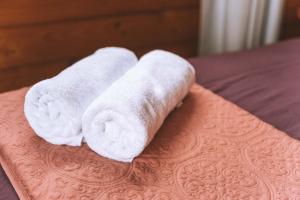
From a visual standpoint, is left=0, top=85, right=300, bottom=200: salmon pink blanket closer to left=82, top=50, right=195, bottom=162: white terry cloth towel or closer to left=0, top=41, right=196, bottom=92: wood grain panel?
left=82, top=50, right=195, bottom=162: white terry cloth towel

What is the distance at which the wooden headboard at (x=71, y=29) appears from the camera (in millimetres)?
1795

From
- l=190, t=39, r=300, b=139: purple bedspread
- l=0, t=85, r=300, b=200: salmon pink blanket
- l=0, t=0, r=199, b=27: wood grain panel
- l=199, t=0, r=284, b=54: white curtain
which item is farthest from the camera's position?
l=199, t=0, r=284, b=54: white curtain

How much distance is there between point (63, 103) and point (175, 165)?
293mm

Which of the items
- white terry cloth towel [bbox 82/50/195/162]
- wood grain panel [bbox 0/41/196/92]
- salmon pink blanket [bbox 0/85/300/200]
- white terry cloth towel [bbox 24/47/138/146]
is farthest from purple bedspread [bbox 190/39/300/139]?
wood grain panel [bbox 0/41/196/92]

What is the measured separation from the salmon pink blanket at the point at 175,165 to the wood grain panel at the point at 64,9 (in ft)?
2.76

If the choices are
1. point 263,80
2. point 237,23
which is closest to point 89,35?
point 237,23

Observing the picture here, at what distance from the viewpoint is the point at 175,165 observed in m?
0.84

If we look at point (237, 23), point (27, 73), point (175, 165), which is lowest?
point (27, 73)

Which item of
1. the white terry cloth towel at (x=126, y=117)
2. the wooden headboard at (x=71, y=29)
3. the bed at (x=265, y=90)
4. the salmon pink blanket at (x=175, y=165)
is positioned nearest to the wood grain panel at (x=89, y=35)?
the wooden headboard at (x=71, y=29)

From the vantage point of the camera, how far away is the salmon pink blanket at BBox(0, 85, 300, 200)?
0.77 metres

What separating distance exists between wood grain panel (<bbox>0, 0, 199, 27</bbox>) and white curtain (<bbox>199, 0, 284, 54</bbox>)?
0.29 m

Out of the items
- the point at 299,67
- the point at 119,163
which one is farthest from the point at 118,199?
the point at 299,67

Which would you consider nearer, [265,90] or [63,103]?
[63,103]

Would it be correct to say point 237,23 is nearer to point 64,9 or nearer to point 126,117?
point 64,9
